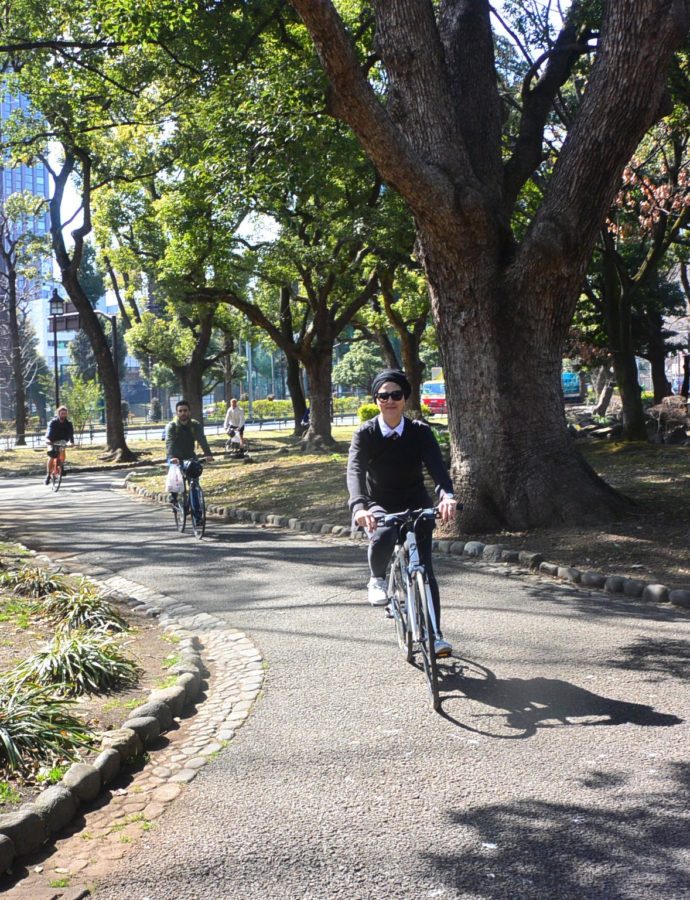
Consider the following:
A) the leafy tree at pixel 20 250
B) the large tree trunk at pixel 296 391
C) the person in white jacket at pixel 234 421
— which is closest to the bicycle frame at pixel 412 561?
the person in white jacket at pixel 234 421

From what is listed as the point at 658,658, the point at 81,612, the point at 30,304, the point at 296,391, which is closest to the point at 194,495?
the point at 81,612

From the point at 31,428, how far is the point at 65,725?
2138 inches

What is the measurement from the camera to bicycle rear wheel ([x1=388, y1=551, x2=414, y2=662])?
6.14 meters

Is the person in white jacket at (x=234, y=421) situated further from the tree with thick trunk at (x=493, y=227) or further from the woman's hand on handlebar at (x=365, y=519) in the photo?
the woman's hand on handlebar at (x=365, y=519)

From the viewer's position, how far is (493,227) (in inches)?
452

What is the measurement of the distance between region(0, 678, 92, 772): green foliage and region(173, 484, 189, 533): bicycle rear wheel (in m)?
8.86

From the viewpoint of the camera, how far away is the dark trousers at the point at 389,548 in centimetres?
603

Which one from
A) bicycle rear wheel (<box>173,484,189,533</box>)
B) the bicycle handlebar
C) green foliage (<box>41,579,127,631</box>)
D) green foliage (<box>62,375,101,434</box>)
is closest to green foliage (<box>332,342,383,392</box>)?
green foliage (<box>62,375,101,434</box>)

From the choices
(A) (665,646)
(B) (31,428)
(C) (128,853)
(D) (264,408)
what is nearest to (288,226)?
(A) (665,646)

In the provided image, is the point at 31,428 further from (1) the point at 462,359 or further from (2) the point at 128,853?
(2) the point at 128,853

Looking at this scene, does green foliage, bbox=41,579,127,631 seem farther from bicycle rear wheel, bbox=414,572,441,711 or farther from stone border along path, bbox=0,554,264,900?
bicycle rear wheel, bbox=414,572,441,711

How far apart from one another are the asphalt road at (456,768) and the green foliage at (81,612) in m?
1.05

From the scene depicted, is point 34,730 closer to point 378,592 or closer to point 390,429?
point 378,592

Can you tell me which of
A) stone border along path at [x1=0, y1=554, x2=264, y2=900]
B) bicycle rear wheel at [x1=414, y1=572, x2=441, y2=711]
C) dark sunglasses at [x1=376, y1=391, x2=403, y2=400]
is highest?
dark sunglasses at [x1=376, y1=391, x2=403, y2=400]
